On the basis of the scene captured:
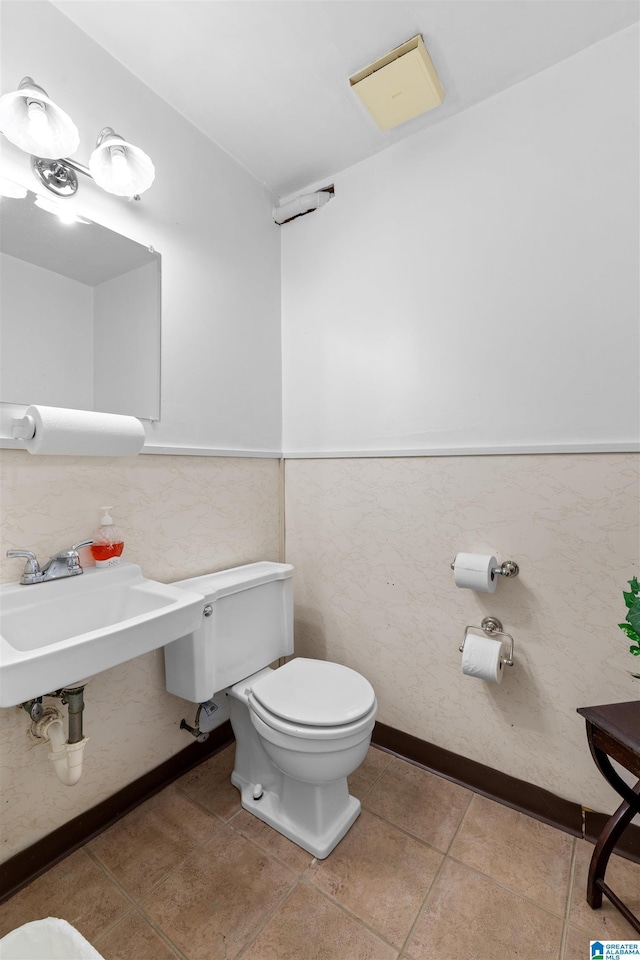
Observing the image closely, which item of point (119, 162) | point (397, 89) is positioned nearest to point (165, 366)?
point (119, 162)

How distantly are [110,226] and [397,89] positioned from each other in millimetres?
1043

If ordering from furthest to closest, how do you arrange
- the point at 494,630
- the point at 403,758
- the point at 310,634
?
the point at 310,634 → the point at 403,758 → the point at 494,630

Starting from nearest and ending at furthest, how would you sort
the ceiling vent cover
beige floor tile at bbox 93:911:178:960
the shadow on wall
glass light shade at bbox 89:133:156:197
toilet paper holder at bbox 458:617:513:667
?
beige floor tile at bbox 93:911:178:960
glass light shade at bbox 89:133:156:197
the ceiling vent cover
toilet paper holder at bbox 458:617:513:667
the shadow on wall

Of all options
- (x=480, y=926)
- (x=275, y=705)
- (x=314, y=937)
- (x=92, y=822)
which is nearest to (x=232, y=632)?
(x=275, y=705)

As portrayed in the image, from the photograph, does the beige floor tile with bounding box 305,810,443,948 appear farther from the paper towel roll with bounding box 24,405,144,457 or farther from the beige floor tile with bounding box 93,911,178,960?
the paper towel roll with bounding box 24,405,144,457

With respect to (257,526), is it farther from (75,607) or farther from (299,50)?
(299,50)

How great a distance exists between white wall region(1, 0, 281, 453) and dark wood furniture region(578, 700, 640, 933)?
57.6 inches

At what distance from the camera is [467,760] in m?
1.51

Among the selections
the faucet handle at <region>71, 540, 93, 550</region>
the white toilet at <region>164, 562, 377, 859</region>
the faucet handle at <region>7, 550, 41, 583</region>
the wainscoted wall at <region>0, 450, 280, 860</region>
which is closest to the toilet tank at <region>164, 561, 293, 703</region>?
the white toilet at <region>164, 562, 377, 859</region>

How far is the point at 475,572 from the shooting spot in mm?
1344

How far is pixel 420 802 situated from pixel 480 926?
39 cm

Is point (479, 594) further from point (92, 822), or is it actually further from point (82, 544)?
point (92, 822)

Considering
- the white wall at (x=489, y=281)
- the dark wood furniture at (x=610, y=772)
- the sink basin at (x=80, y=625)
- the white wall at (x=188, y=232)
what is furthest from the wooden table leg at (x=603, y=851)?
the white wall at (x=188, y=232)

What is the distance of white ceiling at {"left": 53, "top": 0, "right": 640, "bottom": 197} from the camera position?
1.20 metres
